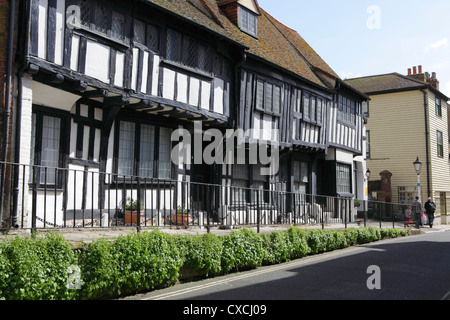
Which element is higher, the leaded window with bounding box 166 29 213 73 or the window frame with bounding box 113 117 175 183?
the leaded window with bounding box 166 29 213 73

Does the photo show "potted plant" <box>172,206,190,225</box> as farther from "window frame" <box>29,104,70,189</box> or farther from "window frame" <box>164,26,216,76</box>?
"window frame" <box>164,26,216,76</box>

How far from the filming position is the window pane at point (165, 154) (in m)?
12.6

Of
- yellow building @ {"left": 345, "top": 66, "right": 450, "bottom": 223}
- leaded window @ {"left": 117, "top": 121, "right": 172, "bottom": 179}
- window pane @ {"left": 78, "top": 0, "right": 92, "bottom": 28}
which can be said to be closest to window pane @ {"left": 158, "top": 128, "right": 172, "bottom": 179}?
leaded window @ {"left": 117, "top": 121, "right": 172, "bottom": 179}

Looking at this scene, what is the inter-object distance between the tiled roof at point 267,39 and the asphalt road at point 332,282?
7.19m

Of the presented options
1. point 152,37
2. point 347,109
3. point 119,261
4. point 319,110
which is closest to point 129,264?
point 119,261

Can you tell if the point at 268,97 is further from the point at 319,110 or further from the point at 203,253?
the point at 203,253

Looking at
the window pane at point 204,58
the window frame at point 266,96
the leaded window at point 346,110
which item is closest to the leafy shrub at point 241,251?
the window pane at point 204,58

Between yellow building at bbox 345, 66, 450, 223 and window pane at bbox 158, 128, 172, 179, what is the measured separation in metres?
23.8

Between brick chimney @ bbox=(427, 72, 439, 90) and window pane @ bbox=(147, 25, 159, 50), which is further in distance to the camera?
brick chimney @ bbox=(427, 72, 439, 90)

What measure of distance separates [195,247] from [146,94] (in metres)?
4.88

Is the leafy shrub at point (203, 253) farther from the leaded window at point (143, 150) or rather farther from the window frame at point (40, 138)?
the leaded window at point (143, 150)

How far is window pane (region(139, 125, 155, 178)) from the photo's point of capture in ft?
39.5

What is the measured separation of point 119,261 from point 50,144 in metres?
4.66

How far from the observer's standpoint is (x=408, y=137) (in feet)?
104
